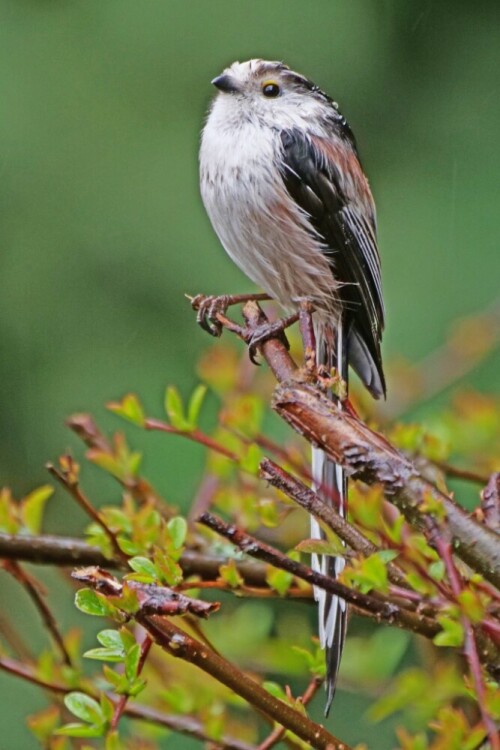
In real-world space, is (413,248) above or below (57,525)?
above

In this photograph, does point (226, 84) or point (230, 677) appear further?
point (226, 84)

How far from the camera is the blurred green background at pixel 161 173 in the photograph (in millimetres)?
3590

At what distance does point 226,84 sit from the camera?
230cm

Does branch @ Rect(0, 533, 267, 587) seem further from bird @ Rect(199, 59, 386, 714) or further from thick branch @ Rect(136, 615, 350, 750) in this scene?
bird @ Rect(199, 59, 386, 714)

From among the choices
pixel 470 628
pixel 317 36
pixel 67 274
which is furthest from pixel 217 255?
pixel 470 628

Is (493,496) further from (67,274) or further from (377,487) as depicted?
(67,274)

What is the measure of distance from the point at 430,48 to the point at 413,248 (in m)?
1.00

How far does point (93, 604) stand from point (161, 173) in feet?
10.0

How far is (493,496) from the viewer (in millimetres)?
1213

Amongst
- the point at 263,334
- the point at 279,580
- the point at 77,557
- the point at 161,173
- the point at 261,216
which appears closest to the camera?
the point at 279,580

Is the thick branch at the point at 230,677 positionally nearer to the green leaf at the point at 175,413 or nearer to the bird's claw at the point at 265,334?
the green leaf at the point at 175,413

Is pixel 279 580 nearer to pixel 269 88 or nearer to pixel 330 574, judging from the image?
pixel 330 574

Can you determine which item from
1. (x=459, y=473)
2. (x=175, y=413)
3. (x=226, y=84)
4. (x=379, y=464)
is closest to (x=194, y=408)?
(x=175, y=413)

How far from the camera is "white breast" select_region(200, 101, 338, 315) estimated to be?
2172mm
